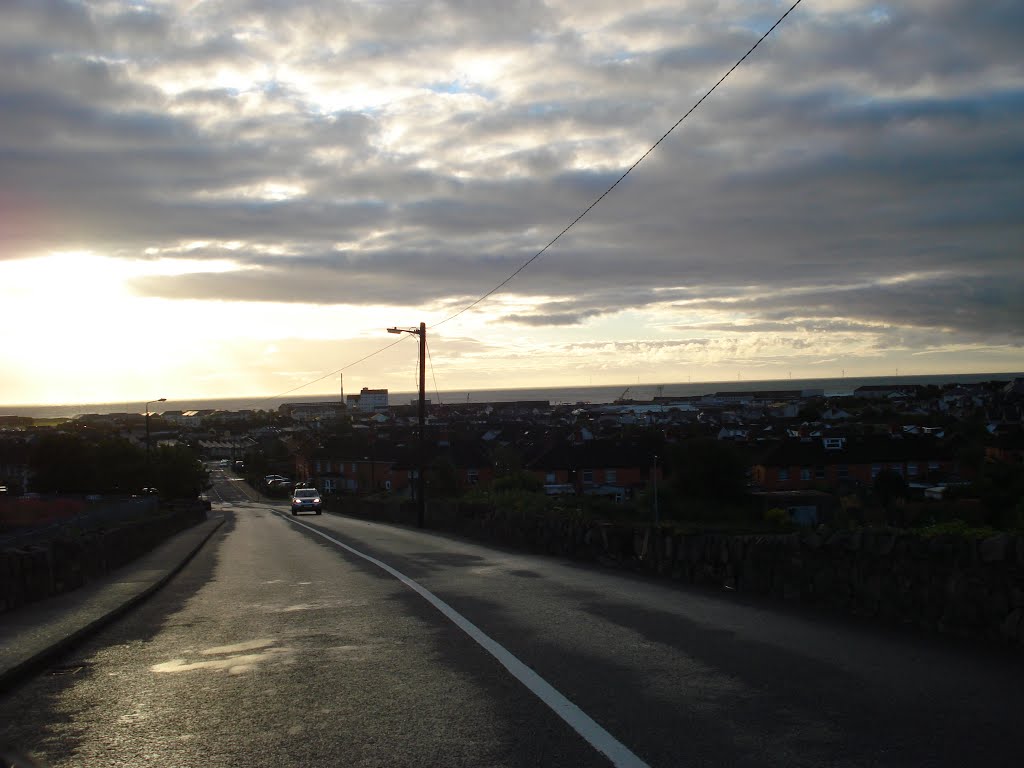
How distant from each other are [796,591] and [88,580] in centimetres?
1173

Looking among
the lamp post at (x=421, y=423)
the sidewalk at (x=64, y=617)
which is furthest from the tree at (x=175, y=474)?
the sidewalk at (x=64, y=617)

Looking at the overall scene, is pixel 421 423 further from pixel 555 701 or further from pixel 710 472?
pixel 555 701

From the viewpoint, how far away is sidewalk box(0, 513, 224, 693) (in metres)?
8.99

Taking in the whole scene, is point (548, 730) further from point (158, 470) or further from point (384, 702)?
point (158, 470)

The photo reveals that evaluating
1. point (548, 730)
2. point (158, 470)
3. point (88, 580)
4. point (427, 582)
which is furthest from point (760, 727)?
point (158, 470)

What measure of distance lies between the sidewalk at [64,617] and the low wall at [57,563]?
19cm

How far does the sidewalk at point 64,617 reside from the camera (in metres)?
8.99

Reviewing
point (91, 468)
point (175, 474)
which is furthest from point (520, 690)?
point (175, 474)

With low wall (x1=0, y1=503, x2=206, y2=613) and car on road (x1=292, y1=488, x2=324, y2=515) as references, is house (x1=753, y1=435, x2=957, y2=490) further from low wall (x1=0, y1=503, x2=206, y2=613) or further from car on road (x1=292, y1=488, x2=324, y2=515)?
low wall (x1=0, y1=503, x2=206, y2=613)

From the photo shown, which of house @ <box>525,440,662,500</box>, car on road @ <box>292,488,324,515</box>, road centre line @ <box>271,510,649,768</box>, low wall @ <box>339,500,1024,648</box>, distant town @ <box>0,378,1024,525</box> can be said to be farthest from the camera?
house @ <box>525,440,662,500</box>

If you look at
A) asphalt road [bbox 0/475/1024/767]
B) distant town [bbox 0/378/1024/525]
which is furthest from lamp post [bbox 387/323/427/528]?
asphalt road [bbox 0/475/1024/767]

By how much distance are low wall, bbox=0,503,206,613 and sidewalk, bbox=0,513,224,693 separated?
187 millimetres

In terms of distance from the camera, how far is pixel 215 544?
31109 millimetres

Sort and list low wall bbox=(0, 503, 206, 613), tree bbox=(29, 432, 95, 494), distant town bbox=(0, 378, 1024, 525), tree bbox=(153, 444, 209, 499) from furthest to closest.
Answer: tree bbox=(153, 444, 209, 499) < tree bbox=(29, 432, 95, 494) < distant town bbox=(0, 378, 1024, 525) < low wall bbox=(0, 503, 206, 613)
